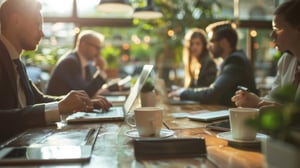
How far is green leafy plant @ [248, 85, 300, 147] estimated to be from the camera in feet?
1.82

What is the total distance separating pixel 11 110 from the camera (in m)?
1.55

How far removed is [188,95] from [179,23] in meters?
2.92

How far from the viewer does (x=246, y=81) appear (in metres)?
2.84

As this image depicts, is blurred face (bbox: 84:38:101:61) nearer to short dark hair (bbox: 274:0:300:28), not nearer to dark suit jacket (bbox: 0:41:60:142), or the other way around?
dark suit jacket (bbox: 0:41:60:142)

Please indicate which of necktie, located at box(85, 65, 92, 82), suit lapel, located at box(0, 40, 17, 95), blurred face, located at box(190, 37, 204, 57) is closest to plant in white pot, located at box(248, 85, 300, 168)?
suit lapel, located at box(0, 40, 17, 95)

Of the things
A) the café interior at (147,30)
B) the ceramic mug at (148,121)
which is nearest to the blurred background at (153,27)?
the café interior at (147,30)

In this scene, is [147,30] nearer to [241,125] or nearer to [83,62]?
[83,62]

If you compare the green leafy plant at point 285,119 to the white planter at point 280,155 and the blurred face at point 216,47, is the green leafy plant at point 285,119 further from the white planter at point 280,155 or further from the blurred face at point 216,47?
the blurred face at point 216,47

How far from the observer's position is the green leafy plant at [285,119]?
21.8 inches

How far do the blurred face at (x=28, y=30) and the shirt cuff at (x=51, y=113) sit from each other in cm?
58

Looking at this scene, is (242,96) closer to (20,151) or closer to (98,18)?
(20,151)

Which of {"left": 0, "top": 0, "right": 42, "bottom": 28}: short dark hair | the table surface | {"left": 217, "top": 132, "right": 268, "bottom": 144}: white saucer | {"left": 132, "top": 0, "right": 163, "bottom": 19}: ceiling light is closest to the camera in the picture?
the table surface

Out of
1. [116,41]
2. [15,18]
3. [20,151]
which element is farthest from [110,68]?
[20,151]

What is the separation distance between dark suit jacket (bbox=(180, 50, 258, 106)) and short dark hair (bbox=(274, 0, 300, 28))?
0.87 metres
